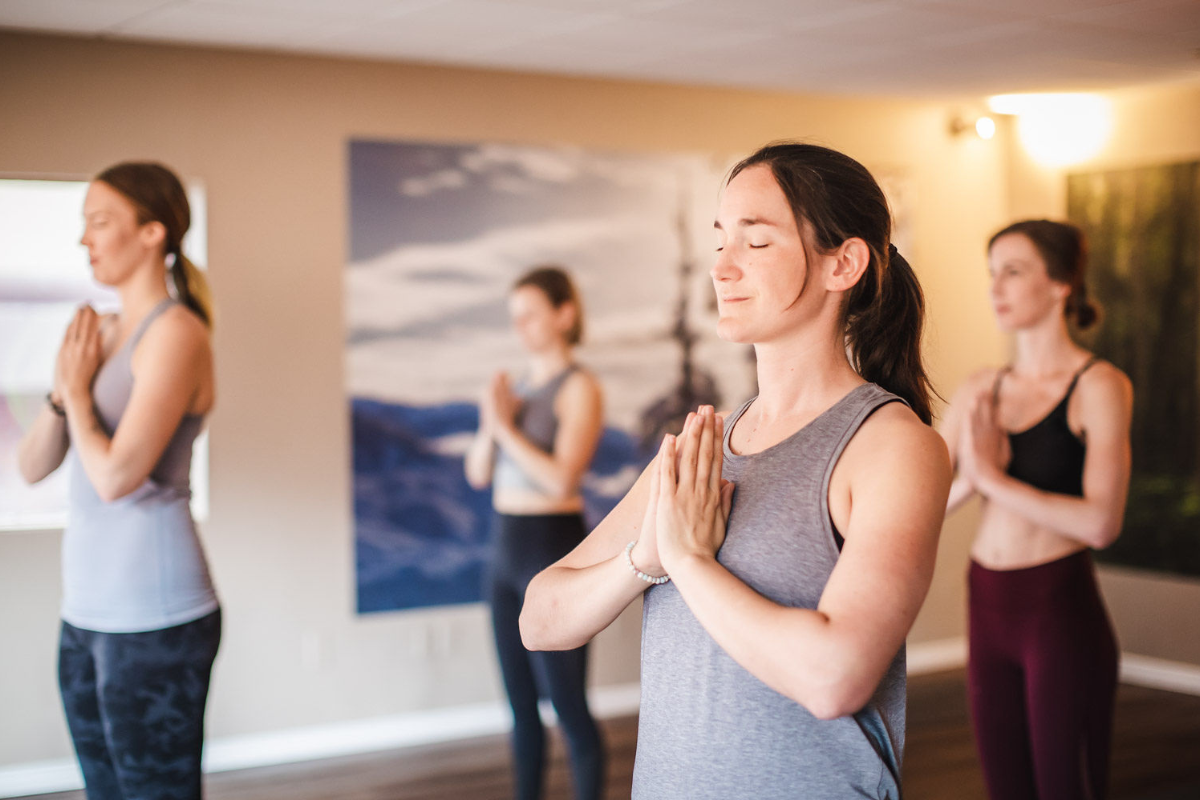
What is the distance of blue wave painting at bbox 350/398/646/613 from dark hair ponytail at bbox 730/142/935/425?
3318mm

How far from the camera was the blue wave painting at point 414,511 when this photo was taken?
4.54 meters

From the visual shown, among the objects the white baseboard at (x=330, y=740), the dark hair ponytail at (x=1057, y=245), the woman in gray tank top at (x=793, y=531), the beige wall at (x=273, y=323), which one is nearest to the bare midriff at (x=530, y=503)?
the white baseboard at (x=330, y=740)

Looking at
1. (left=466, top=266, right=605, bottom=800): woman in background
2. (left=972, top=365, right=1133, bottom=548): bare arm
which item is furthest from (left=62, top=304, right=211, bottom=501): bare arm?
(left=972, top=365, right=1133, bottom=548): bare arm

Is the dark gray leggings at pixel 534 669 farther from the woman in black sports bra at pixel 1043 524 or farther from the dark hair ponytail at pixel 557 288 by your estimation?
the woman in black sports bra at pixel 1043 524

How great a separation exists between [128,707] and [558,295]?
180 centimetres

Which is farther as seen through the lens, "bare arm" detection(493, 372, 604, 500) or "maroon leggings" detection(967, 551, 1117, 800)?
"bare arm" detection(493, 372, 604, 500)

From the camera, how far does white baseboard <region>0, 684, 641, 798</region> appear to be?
4039mm

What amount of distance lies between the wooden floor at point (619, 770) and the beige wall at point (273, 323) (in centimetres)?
28

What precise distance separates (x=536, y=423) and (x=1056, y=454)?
59.4 inches

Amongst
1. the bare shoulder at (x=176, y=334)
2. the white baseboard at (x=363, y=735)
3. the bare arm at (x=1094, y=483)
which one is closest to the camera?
the bare shoulder at (x=176, y=334)

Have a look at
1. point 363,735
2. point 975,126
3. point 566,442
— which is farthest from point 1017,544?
point 975,126

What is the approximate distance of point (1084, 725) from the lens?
2488mm

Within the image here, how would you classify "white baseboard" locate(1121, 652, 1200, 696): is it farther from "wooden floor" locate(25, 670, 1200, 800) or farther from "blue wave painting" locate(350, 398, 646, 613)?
"blue wave painting" locate(350, 398, 646, 613)

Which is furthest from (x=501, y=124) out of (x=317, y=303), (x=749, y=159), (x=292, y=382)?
(x=749, y=159)
